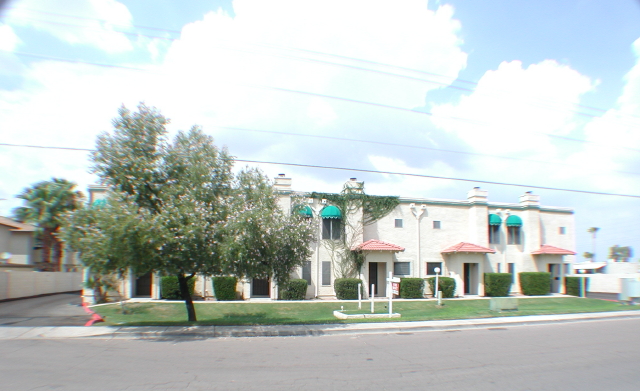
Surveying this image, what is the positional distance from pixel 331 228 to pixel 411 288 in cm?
646

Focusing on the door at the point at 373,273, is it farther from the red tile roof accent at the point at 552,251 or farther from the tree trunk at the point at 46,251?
the tree trunk at the point at 46,251

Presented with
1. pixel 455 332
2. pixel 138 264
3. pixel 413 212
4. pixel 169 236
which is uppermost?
pixel 413 212

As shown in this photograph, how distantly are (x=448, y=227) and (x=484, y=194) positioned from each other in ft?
12.3

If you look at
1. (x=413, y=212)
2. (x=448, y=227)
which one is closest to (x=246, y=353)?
(x=413, y=212)

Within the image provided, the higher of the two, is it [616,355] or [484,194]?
[484,194]

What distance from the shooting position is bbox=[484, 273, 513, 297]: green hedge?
94.9 ft

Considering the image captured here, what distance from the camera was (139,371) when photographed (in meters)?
8.48

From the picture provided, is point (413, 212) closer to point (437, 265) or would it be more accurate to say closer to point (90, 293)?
point (437, 265)

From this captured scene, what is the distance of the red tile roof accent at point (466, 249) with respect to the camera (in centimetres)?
2809

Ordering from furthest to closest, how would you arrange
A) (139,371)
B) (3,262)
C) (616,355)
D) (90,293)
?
(3,262), (90,293), (616,355), (139,371)

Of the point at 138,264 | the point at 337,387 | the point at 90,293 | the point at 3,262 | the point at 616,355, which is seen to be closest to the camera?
the point at 337,387

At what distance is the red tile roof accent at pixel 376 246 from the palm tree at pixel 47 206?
75.7 feet

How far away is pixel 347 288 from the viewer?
84.5 feet

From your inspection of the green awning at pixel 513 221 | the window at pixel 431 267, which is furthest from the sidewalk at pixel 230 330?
the green awning at pixel 513 221
